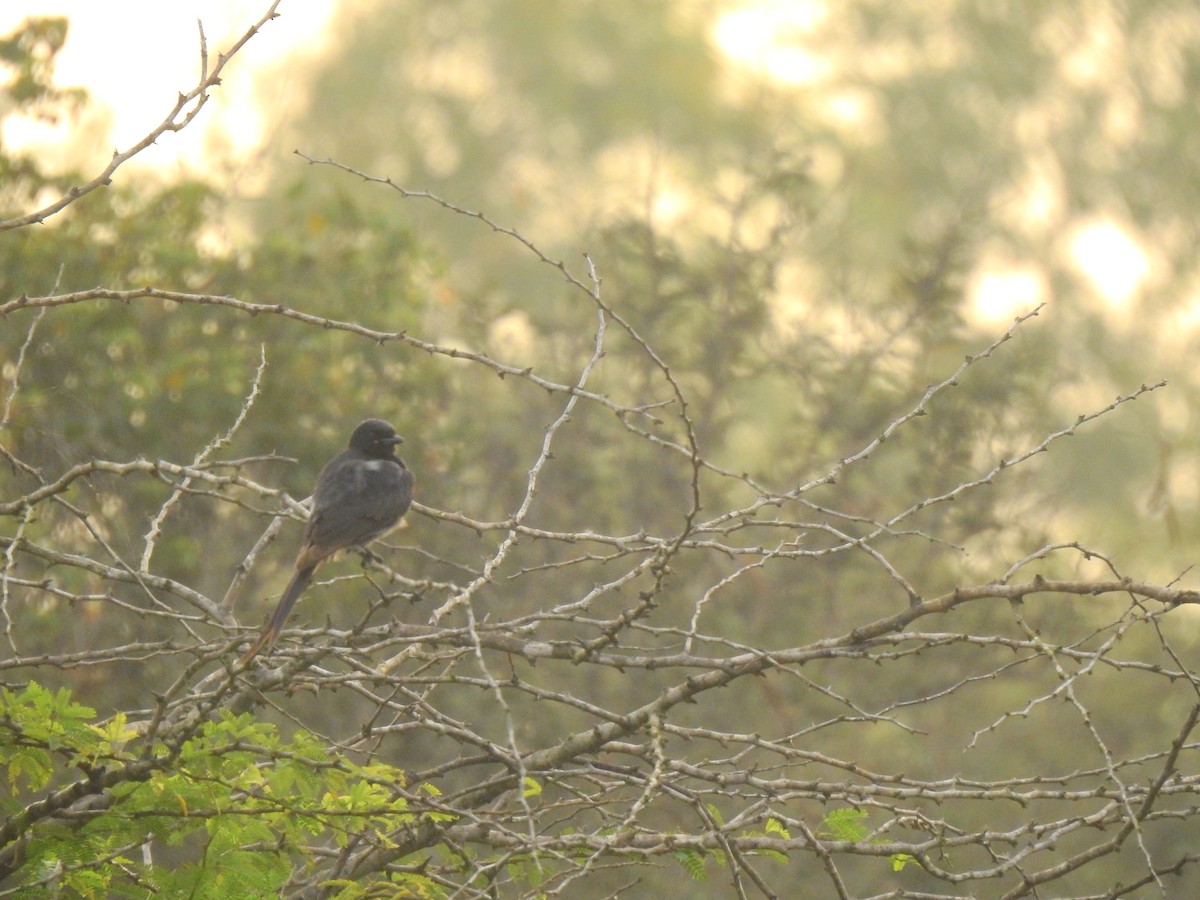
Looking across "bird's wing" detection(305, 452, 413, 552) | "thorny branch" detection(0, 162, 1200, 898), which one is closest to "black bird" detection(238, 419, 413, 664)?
"bird's wing" detection(305, 452, 413, 552)

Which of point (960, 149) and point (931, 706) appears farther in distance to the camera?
point (960, 149)

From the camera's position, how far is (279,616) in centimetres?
526

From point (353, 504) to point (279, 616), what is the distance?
4.94ft

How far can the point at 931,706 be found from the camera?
1558 cm

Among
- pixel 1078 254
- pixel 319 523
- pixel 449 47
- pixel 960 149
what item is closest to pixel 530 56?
pixel 449 47

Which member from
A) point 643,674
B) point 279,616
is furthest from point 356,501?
point 643,674

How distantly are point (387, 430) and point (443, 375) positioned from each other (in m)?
5.68

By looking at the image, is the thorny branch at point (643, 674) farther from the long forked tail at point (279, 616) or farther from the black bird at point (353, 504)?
the black bird at point (353, 504)

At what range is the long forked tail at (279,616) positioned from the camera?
457cm

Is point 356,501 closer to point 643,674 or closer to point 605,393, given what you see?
point 605,393

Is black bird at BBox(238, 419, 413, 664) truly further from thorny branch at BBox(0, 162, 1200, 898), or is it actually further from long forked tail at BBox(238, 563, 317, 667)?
thorny branch at BBox(0, 162, 1200, 898)

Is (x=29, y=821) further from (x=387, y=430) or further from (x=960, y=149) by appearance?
(x=960, y=149)

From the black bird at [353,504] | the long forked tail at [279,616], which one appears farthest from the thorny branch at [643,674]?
the black bird at [353,504]

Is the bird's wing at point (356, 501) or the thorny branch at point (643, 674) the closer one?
the thorny branch at point (643, 674)
